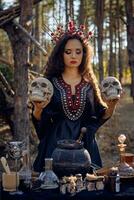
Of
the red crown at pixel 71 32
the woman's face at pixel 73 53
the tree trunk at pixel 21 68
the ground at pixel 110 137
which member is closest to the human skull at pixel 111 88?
the woman's face at pixel 73 53

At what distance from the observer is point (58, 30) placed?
121 inches

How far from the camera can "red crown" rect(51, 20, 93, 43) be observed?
3.03 metres

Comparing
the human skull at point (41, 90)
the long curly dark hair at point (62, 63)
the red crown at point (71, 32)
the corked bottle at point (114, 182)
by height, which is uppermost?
the red crown at point (71, 32)

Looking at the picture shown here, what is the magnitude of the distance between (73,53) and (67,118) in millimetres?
402

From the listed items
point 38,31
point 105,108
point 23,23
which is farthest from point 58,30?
point 38,31

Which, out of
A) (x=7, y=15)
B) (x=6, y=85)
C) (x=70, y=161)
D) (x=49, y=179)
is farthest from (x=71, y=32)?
(x=6, y=85)

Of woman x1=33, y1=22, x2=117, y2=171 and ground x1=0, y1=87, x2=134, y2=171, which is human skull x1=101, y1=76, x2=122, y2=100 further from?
ground x1=0, y1=87, x2=134, y2=171

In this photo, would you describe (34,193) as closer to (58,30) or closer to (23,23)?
(58,30)

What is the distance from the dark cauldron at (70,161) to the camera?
247 cm

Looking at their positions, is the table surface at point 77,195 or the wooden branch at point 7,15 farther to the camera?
the wooden branch at point 7,15

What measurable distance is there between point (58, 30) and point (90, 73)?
1.12ft

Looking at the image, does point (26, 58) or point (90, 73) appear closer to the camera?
point (90, 73)

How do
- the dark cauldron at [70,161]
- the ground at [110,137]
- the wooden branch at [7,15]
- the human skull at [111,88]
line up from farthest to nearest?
the ground at [110,137] → the wooden branch at [7,15] → the human skull at [111,88] → the dark cauldron at [70,161]

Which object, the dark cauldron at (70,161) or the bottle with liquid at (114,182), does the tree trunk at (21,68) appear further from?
the bottle with liquid at (114,182)
